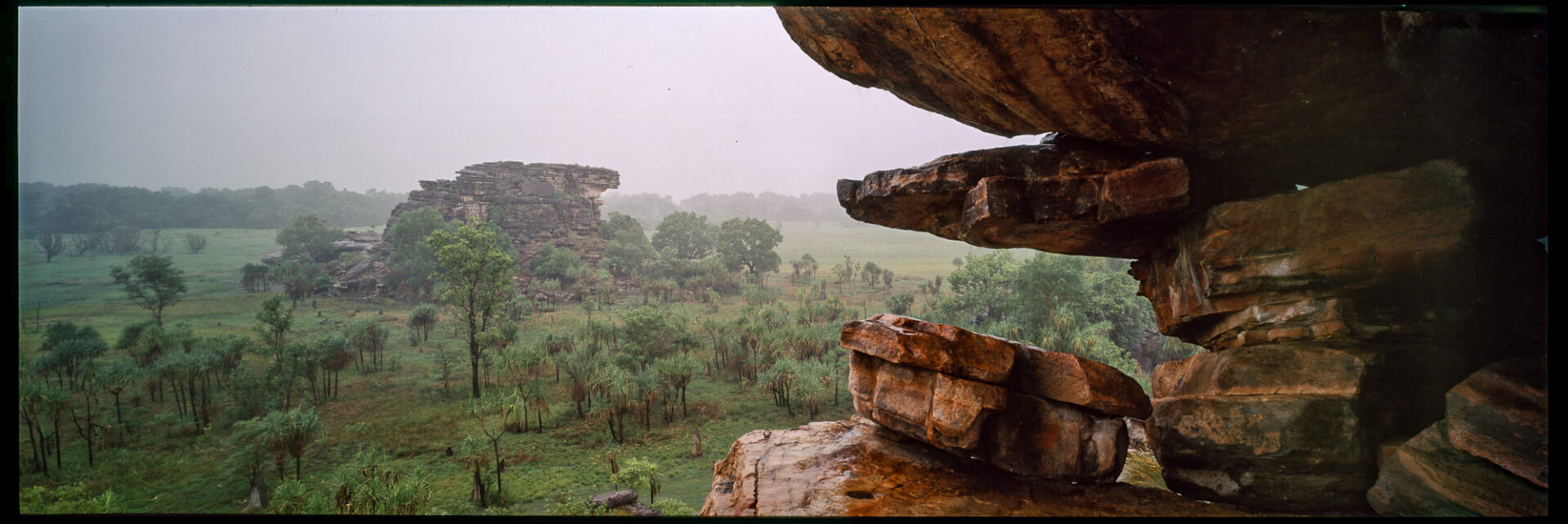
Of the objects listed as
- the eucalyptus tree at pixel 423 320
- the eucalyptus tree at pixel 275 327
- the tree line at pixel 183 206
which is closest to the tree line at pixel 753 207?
the tree line at pixel 183 206

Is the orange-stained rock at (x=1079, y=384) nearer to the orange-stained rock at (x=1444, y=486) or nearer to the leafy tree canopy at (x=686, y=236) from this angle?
the orange-stained rock at (x=1444, y=486)

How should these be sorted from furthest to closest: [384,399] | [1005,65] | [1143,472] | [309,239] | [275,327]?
[309,239] → [384,399] → [275,327] → [1143,472] → [1005,65]

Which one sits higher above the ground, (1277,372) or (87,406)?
(1277,372)

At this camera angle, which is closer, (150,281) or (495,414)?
(495,414)

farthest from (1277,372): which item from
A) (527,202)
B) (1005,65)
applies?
(527,202)

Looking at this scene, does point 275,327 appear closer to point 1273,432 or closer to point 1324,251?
point 1273,432
